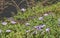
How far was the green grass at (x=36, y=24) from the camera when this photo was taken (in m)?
3.31

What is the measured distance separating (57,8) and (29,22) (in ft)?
2.28

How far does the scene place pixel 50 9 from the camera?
4207 millimetres

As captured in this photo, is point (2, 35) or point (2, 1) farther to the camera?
point (2, 1)

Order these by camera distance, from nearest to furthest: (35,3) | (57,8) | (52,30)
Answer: (52,30) → (57,8) → (35,3)

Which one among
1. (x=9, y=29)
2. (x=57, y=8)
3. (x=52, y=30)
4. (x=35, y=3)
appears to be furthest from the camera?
(x=35, y=3)

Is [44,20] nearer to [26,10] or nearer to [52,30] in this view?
[52,30]

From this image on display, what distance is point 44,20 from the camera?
3686mm

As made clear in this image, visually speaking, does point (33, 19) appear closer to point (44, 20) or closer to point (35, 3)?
point (44, 20)

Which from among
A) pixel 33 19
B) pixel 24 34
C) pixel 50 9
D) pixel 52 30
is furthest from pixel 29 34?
pixel 50 9

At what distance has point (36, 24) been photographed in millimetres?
3637

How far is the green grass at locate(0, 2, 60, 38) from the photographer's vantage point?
3311 millimetres

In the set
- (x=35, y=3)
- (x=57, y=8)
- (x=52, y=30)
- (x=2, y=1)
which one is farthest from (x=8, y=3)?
(x=52, y=30)

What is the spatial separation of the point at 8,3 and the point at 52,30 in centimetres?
127

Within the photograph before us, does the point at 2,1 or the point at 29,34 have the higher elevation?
the point at 2,1
